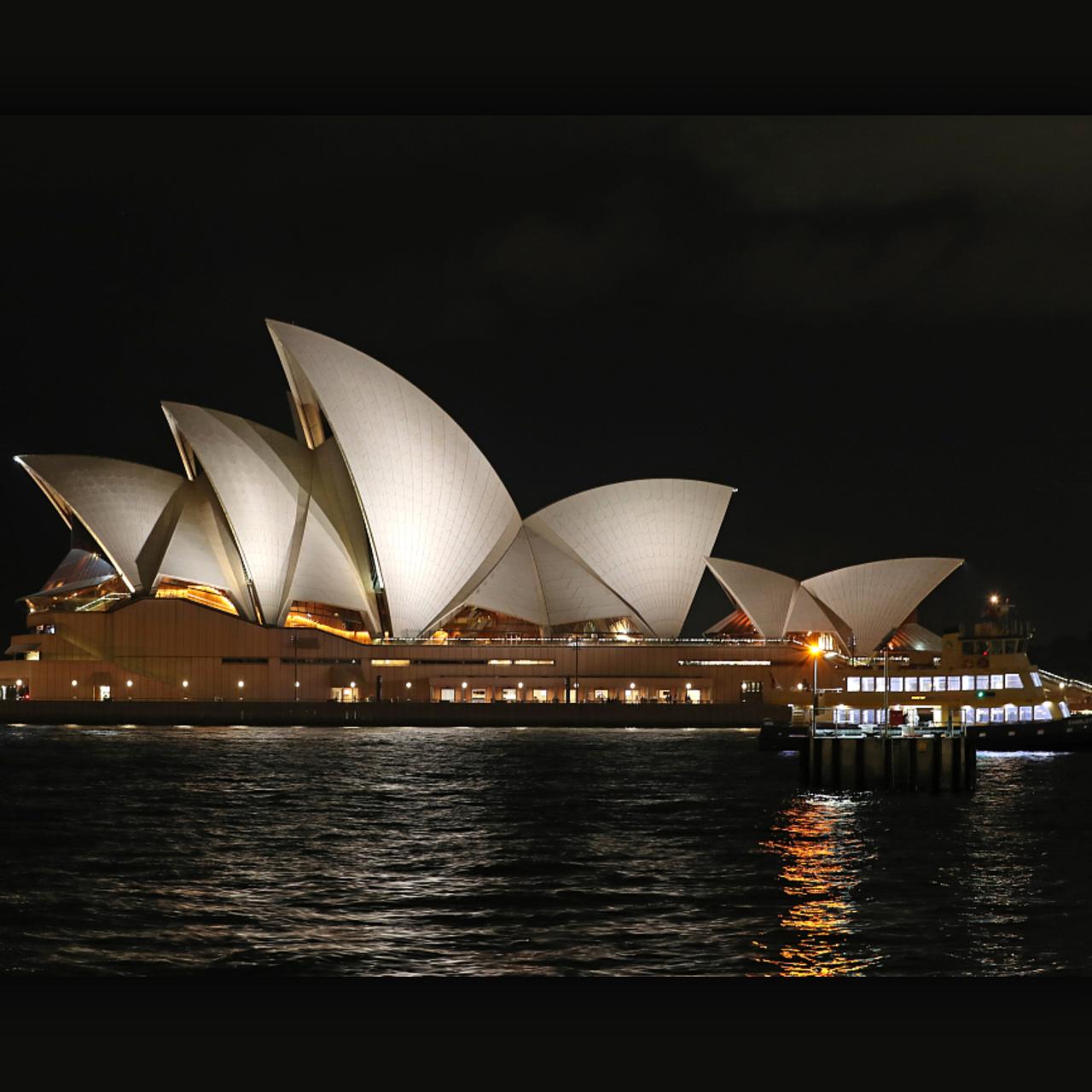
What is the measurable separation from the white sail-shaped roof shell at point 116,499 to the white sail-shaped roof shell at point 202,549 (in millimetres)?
781

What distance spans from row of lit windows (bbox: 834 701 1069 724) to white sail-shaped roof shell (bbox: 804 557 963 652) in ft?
113

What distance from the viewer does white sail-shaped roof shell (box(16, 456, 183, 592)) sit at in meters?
63.8

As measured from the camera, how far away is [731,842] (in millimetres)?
21031

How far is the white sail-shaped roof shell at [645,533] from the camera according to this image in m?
71.3

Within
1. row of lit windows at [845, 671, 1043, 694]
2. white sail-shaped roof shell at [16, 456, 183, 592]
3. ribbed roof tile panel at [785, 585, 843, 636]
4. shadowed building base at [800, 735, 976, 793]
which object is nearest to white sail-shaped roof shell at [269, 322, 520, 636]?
white sail-shaped roof shell at [16, 456, 183, 592]

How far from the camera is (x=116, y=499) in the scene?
6425 cm

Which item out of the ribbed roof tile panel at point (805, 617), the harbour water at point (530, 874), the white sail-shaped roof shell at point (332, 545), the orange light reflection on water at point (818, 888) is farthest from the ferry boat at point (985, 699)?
the ribbed roof tile panel at point (805, 617)

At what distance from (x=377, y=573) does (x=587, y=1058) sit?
60560 mm

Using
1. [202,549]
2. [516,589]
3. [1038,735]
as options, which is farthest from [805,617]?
[1038,735]

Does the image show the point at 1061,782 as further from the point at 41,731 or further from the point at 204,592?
the point at 204,592

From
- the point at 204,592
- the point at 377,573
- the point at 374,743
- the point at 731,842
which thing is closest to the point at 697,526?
the point at 377,573

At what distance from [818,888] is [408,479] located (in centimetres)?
4480

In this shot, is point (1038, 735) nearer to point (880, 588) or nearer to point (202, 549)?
point (880, 588)

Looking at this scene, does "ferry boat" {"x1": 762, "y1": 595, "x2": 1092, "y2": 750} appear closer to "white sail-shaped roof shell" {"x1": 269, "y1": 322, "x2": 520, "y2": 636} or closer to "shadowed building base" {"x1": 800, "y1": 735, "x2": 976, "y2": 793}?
"shadowed building base" {"x1": 800, "y1": 735, "x2": 976, "y2": 793}
